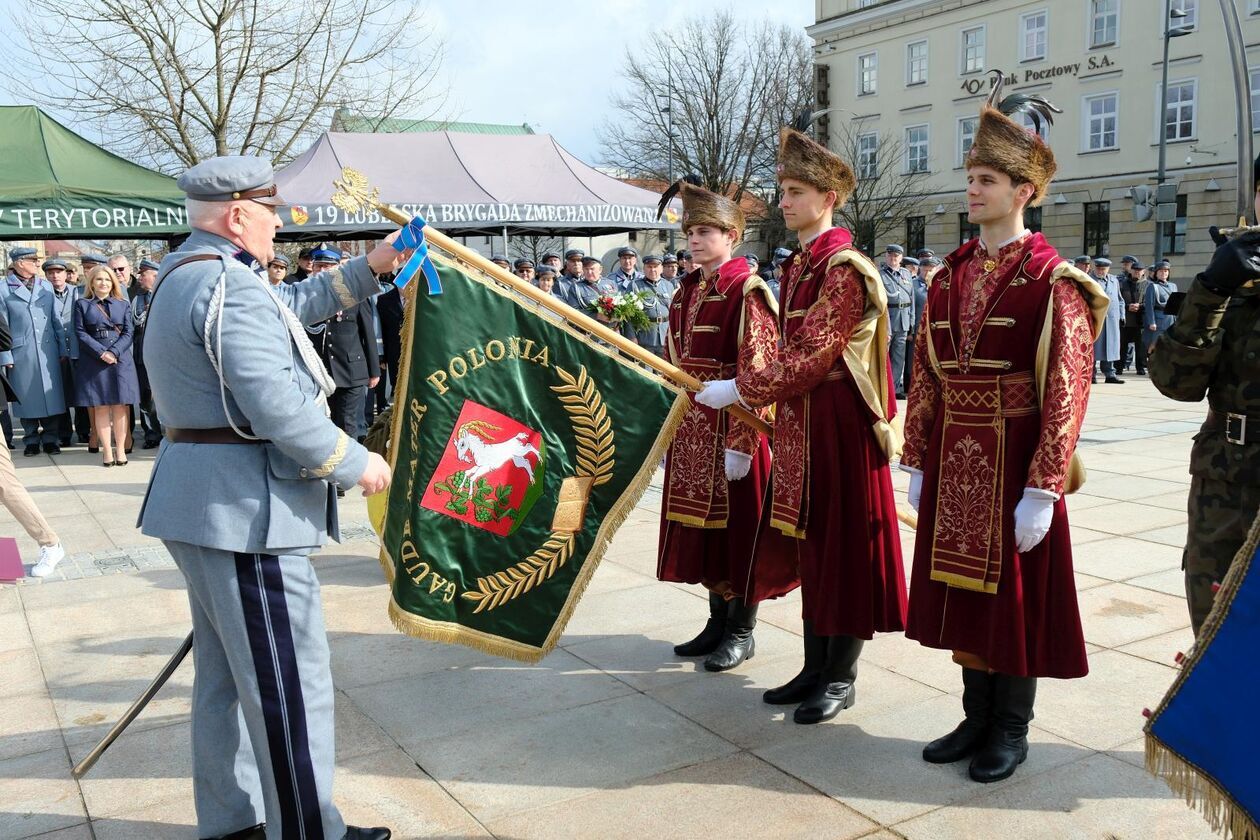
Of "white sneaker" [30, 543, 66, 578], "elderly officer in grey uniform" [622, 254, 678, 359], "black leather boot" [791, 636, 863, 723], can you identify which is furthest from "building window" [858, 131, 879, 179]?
"black leather boot" [791, 636, 863, 723]

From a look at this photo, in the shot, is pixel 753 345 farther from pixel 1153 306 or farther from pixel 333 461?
pixel 1153 306

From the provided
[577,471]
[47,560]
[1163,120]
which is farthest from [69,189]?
[1163,120]

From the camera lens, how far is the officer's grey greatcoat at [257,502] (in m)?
2.64

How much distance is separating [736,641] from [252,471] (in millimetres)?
2387

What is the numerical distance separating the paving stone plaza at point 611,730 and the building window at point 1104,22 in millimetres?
33683

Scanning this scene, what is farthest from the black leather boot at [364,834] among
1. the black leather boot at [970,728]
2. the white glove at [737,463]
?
the white glove at [737,463]

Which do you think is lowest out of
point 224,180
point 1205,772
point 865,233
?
point 1205,772

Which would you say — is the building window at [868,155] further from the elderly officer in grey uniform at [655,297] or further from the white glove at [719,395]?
the white glove at [719,395]

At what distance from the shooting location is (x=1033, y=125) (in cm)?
354

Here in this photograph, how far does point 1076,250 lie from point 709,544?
114 feet

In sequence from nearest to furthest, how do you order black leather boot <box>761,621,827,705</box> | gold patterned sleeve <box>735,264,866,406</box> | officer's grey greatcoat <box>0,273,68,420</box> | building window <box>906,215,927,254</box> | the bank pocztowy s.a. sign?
gold patterned sleeve <box>735,264,866,406</box> < black leather boot <box>761,621,827,705</box> < officer's grey greatcoat <box>0,273,68,420</box> < the bank pocztowy s.a. sign < building window <box>906,215,927,254</box>

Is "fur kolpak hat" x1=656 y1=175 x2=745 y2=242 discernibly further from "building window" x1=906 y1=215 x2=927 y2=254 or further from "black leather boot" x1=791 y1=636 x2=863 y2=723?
"building window" x1=906 y1=215 x2=927 y2=254

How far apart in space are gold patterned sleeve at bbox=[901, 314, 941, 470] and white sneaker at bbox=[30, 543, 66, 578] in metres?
5.13

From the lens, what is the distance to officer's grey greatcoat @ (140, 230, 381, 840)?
2.64m
